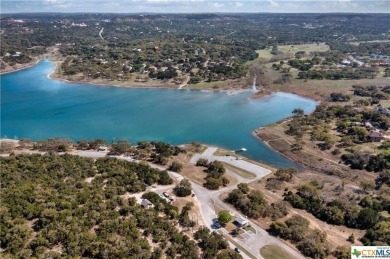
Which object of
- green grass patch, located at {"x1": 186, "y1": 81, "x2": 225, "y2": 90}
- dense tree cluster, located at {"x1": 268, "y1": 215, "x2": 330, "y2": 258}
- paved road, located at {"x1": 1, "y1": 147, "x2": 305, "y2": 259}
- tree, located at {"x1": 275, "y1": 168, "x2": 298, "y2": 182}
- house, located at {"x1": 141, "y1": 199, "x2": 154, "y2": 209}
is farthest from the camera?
green grass patch, located at {"x1": 186, "y1": 81, "x2": 225, "y2": 90}

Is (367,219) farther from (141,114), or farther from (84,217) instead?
(141,114)

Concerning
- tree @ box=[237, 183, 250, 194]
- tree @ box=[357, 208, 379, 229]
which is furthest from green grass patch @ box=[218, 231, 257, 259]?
tree @ box=[357, 208, 379, 229]

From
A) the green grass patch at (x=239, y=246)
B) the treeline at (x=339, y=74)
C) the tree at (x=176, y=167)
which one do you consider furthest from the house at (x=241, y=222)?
the treeline at (x=339, y=74)

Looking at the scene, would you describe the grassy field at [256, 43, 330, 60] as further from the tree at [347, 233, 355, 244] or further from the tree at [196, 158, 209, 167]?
the tree at [347, 233, 355, 244]

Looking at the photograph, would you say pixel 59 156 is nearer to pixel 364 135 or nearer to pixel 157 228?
pixel 157 228

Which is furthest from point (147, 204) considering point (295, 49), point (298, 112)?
point (295, 49)

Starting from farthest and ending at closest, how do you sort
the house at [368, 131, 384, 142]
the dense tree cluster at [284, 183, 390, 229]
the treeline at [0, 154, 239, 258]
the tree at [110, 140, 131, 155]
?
the house at [368, 131, 384, 142] < the tree at [110, 140, 131, 155] < the dense tree cluster at [284, 183, 390, 229] < the treeline at [0, 154, 239, 258]
